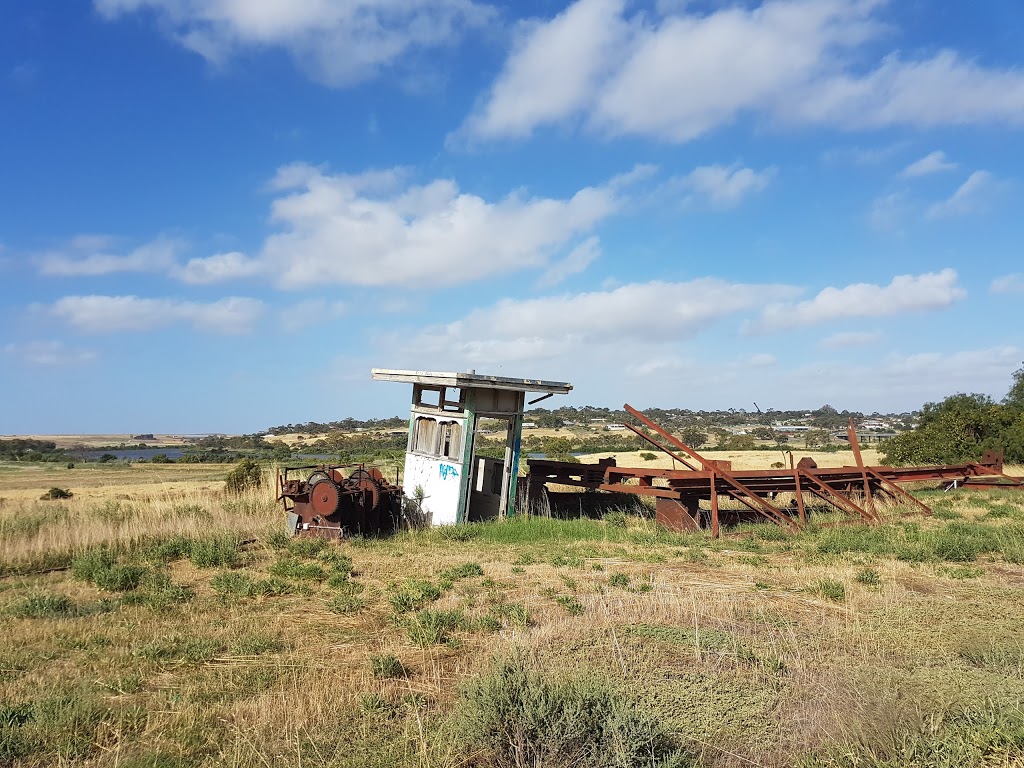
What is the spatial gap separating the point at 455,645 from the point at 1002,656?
4656 mm

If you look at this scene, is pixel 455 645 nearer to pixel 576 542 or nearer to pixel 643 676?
pixel 643 676

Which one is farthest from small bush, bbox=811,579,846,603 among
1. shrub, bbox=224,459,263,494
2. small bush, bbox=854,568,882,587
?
shrub, bbox=224,459,263,494

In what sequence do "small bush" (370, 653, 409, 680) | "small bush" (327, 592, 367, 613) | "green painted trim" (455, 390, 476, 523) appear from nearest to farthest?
"small bush" (370, 653, 409, 680), "small bush" (327, 592, 367, 613), "green painted trim" (455, 390, 476, 523)

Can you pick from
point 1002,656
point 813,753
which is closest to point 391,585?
point 813,753

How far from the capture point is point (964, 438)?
27766mm

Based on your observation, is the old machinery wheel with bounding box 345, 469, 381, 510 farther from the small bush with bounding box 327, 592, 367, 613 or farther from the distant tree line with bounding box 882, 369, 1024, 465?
the distant tree line with bounding box 882, 369, 1024, 465

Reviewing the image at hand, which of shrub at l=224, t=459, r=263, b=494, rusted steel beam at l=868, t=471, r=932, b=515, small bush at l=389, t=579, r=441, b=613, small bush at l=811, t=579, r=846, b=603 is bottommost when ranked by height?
shrub at l=224, t=459, r=263, b=494

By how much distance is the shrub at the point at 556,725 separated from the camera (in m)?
3.81

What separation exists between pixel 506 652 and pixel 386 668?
1.03 m

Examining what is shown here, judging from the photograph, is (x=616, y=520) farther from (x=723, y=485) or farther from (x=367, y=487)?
(x=367, y=487)

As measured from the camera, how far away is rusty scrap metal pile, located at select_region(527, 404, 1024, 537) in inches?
520

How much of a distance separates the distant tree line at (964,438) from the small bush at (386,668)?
28323 millimetres

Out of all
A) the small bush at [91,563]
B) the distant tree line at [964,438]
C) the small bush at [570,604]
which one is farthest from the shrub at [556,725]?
the distant tree line at [964,438]

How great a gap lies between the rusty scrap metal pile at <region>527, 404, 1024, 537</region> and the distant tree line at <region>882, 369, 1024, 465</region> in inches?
474
